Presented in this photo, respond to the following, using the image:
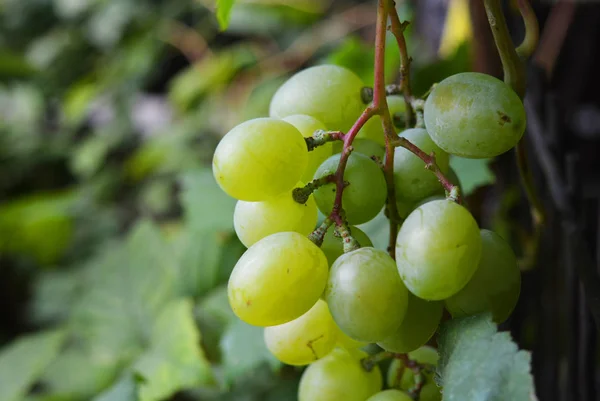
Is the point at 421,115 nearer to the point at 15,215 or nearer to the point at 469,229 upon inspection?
the point at 469,229

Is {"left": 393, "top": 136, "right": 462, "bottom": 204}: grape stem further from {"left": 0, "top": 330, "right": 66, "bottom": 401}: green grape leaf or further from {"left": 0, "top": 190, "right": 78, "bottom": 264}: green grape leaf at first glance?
{"left": 0, "top": 190, "right": 78, "bottom": 264}: green grape leaf

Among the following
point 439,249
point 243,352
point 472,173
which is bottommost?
point 243,352

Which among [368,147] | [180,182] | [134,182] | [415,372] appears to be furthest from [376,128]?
[134,182]

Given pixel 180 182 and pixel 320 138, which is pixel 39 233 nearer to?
pixel 180 182

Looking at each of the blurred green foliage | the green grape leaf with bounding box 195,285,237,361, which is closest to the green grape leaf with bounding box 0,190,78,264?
the blurred green foliage

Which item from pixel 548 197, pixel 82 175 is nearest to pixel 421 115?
pixel 548 197

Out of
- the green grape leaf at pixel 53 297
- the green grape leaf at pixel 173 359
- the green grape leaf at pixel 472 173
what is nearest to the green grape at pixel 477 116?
the green grape leaf at pixel 472 173

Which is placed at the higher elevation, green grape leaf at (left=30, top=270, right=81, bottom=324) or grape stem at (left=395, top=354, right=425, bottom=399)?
grape stem at (left=395, top=354, right=425, bottom=399)
